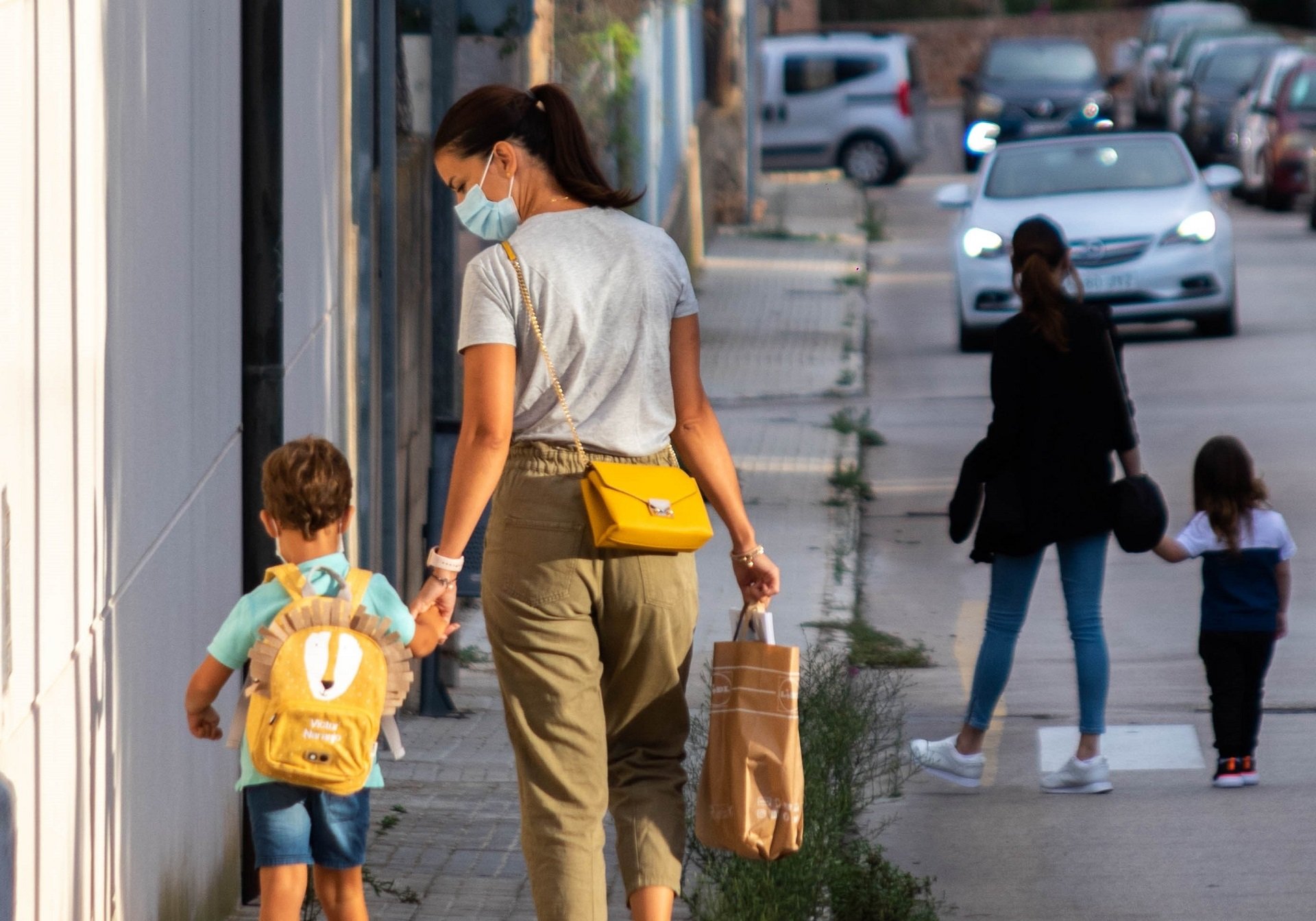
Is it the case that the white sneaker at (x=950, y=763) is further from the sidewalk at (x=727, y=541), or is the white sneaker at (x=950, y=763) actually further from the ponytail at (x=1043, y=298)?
the ponytail at (x=1043, y=298)

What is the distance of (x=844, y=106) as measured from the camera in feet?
111

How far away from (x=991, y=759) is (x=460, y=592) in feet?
6.39

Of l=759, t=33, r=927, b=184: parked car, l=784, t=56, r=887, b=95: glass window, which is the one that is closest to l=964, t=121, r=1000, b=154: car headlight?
l=759, t=33, r=927, b=184: parked car

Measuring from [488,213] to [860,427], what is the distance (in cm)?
1013

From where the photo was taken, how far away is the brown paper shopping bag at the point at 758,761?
441cm

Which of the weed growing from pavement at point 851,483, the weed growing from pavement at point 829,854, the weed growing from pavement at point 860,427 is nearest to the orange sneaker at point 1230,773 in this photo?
the weed growing from pavement at point 829,854

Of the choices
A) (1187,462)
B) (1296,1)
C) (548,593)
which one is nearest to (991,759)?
(548,593)

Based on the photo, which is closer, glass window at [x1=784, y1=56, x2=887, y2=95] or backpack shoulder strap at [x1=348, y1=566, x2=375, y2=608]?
backpack shoulder strap at [x1=348, y1=566, x2=375, y2=608]

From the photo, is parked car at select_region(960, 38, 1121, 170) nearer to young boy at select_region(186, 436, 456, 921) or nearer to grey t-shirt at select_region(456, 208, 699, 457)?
grey t-shirt at select_region(456, 208, 699, 457)

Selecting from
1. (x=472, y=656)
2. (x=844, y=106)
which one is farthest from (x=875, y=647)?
(x=844, y=106)

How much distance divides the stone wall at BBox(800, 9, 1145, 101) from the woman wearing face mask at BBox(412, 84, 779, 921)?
52.0 meters

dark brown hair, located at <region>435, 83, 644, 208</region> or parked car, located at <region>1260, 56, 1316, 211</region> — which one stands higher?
parked car, located at <region>1260, 56, 1316, 211</region>

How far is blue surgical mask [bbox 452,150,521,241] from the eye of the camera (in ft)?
14.5

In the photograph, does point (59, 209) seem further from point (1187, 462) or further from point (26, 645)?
point (1187, 462)
